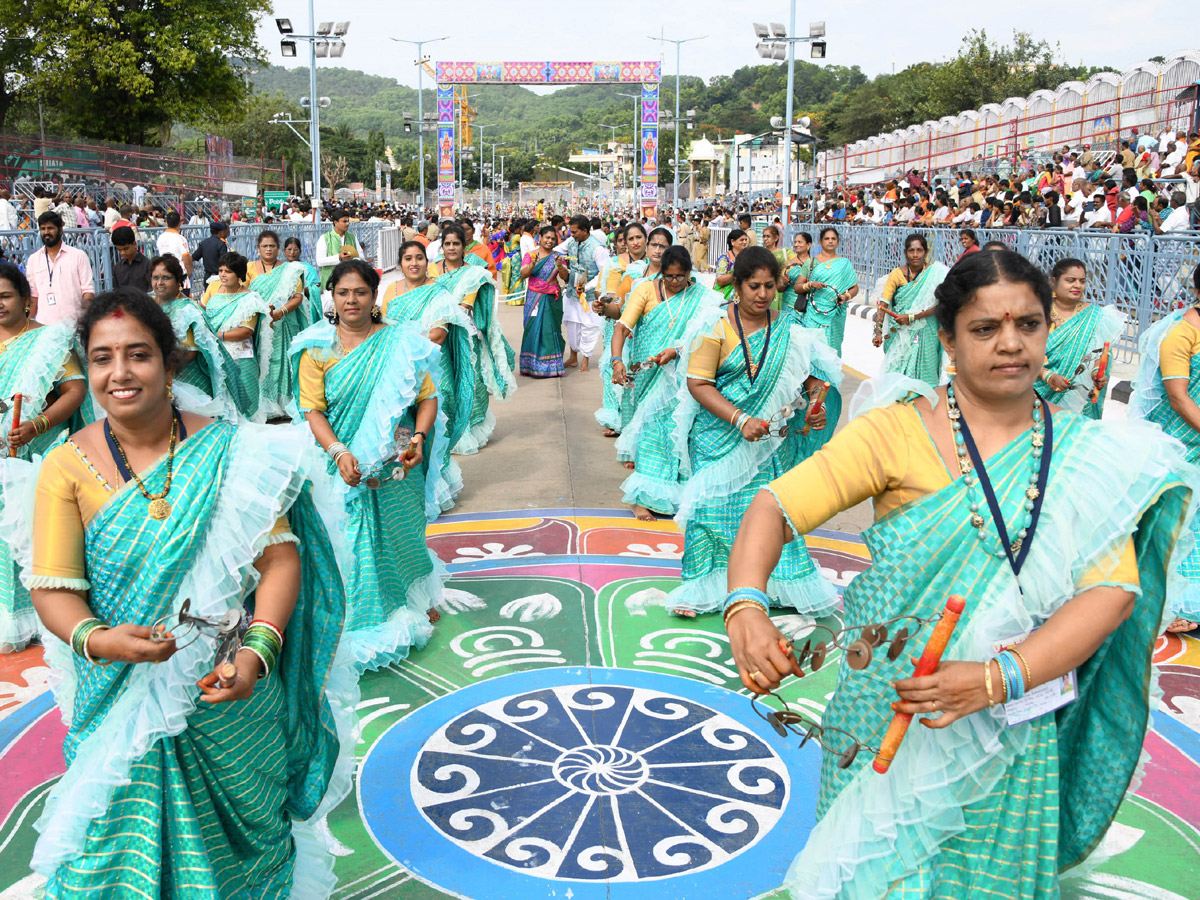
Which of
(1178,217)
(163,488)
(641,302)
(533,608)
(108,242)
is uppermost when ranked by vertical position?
(1178,217)

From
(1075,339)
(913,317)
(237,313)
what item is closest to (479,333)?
(237,313)

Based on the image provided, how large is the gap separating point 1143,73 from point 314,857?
27.4m

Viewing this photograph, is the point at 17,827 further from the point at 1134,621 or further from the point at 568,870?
the point at 1134,621

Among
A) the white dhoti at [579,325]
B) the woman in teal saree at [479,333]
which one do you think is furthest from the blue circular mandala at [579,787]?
the white dhoti at [579,325]

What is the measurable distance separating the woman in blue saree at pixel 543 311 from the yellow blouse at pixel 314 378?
8118 millimetres

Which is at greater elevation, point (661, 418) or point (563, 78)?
point (563, 78)

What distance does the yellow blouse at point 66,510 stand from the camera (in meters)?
2.45

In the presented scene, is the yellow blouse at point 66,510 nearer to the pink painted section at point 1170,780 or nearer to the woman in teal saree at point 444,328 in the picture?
the pink painted section at point 1170,780

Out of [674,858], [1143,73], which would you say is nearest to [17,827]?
[674,858]

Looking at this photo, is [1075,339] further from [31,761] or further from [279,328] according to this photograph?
[279,328]

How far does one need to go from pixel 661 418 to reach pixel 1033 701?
505cm

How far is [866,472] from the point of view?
7.41 ft

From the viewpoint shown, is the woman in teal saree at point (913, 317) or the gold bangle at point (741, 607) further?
the woman in teal saree at point (913, 317)

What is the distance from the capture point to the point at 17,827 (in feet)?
11.5
